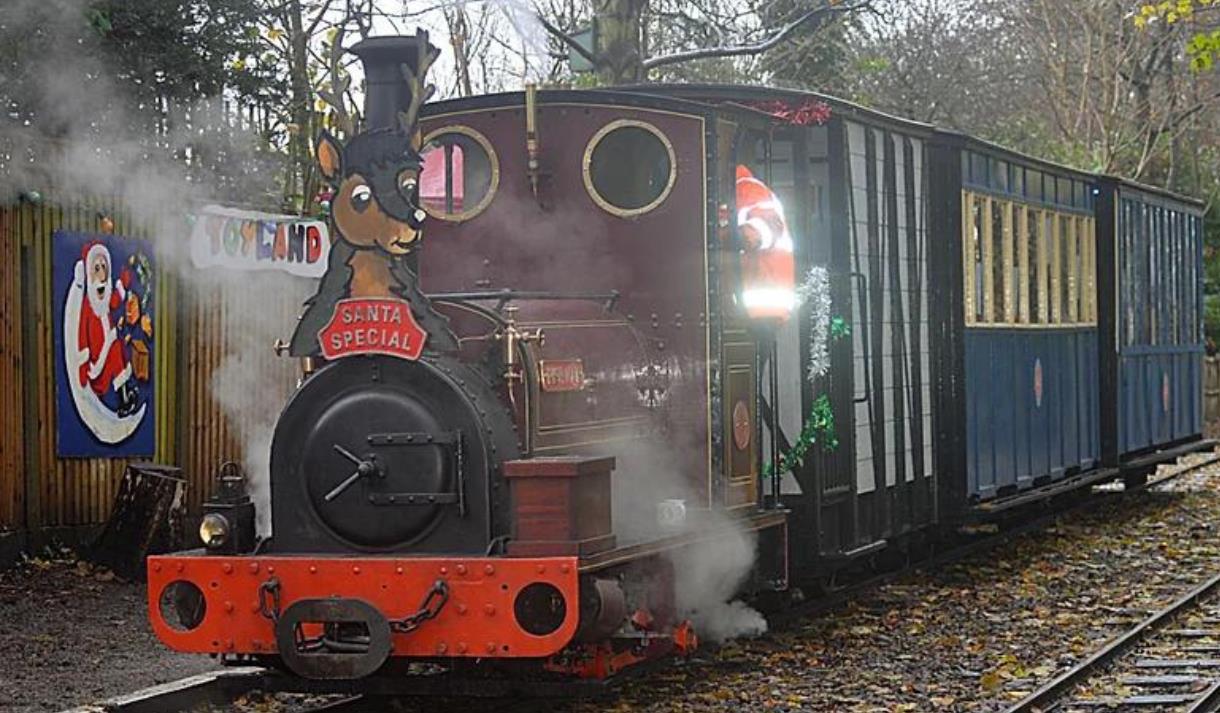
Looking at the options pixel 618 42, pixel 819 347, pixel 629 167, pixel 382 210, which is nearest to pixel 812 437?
pixel 819 347

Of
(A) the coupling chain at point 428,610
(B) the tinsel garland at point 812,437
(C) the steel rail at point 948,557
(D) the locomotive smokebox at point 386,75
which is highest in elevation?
(D) the locomotive smokebox at point 386,75

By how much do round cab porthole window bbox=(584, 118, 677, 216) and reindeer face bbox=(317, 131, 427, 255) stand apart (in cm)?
135

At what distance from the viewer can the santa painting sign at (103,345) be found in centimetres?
1223

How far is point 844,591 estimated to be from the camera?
11891 millimetres

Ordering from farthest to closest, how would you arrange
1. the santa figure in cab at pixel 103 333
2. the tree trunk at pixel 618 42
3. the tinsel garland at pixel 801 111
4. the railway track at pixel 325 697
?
the tree trunk at pixel 618 42 < the santa figure in cab at pixel 103 333 < the tinsel garland at pixel 801 111 < the railway track at pixel 325 697

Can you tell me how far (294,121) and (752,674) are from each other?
7.82m

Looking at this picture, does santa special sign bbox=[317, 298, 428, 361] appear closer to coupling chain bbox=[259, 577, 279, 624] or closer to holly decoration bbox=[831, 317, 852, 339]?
coupling chain bbox=[259, 577, 279, 624]

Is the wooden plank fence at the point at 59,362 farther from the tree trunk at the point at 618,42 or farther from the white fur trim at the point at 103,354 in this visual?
the tree trunk at the point at 618,42

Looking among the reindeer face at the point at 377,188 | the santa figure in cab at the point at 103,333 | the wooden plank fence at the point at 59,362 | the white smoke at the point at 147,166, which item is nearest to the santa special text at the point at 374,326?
the reindeer face at the point at 377,188

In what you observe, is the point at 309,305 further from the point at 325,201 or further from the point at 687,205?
the point at 687,205

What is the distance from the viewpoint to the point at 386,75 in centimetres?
776

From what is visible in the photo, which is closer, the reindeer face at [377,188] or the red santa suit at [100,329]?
the reindeer face at [377,188]

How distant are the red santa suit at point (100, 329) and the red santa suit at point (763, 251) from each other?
5026mm

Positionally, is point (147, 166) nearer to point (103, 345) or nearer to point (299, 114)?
point (103, 345)
